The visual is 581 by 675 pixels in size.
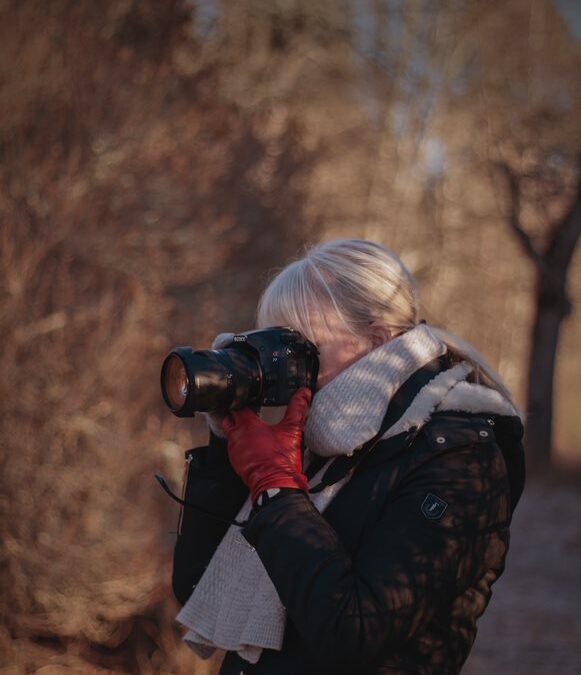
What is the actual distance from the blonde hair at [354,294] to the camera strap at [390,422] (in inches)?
5.2

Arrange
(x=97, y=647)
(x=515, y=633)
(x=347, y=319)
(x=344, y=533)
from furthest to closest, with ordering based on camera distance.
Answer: (x=515, y=633) → (x=97, y=647) → (x=347, y=319) → (x=344, y=533)

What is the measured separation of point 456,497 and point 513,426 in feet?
0.88

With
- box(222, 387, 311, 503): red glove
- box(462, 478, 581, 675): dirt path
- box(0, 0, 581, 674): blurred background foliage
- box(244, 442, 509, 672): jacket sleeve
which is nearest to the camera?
box(244, 442, 509, 672): jacket sleeve

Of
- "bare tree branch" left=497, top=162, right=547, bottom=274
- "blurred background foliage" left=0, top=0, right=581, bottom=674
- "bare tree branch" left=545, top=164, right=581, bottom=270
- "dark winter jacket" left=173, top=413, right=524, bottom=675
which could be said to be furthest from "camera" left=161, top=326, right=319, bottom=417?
"bare tree branch" left=497, top=162, right=547, bottom=274

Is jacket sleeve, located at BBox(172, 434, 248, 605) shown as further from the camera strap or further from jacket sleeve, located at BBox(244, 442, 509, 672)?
jacket sleeve, located at BBox(244, 442, 509, 672)

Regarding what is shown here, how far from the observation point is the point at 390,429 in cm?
149

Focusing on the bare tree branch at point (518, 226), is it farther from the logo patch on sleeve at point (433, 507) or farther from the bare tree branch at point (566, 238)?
the logo patch on sleeve at point (433, 507)

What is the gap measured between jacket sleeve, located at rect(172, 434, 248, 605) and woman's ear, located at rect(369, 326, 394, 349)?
17.3 inches

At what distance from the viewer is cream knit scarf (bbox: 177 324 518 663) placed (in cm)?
148

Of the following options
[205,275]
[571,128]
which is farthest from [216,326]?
[571,128]

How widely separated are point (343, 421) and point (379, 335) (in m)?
0.25

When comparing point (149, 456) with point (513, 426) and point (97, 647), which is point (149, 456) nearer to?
point (97, 647)

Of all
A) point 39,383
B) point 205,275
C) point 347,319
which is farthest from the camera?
point 205,275

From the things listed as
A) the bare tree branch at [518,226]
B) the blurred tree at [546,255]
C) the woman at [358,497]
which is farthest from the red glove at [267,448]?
the bare tree branch at [518,226]
